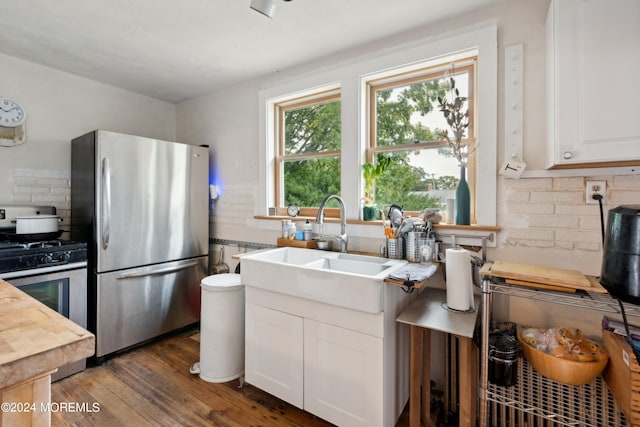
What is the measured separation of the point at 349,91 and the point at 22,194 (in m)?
2.74

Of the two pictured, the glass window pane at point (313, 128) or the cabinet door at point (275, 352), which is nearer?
the cabinet door at point (275, 352)

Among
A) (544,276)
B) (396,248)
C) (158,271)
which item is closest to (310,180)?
(396,248)

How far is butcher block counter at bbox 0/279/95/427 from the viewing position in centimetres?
68

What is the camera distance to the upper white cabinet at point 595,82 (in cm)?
123

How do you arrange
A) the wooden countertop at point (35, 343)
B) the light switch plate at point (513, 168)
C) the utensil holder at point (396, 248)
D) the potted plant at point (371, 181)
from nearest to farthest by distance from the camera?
the wooden countertop at point (35, 343), the light switch plate at point (513, 168), the utensil holder at point (396, 248), the potted plant at point (371, 181)

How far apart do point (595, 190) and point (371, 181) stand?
4.04ft

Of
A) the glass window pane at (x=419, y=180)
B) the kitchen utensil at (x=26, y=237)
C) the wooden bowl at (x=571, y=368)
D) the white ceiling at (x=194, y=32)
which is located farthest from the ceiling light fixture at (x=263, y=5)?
the kitchen utensil at (x=26, y=237)

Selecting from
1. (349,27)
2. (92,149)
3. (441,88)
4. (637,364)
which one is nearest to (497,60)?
(441,88)

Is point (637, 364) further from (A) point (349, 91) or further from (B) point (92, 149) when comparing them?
(B) point (92, 149)

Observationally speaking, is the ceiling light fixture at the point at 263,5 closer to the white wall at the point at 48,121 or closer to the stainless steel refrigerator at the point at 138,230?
the stainless steel refrigerator at the point at 138,230

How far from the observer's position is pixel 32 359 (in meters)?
0.69

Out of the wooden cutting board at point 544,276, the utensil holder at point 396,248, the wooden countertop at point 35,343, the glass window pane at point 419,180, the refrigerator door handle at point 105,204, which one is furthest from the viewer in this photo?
the refrigerator door handle at point 105,204

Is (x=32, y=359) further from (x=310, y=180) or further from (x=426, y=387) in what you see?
(x=310, y=180)

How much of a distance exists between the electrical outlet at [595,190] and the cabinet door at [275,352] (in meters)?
1.60
